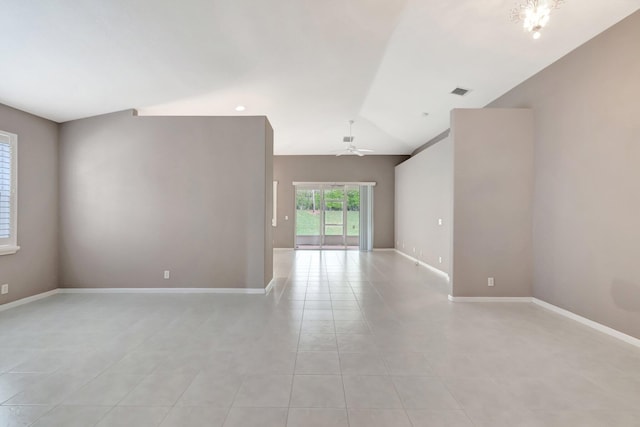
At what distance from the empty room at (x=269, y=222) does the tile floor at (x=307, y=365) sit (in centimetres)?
2

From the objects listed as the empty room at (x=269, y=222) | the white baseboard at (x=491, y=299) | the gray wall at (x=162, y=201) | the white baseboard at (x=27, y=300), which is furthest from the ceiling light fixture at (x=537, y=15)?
the white baseboard at (x=27, y=300)

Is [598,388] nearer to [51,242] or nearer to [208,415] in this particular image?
[208,415]

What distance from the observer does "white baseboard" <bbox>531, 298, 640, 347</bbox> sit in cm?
306

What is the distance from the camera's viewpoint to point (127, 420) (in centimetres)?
191

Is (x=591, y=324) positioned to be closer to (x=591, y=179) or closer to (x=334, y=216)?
(x=591, y=179)

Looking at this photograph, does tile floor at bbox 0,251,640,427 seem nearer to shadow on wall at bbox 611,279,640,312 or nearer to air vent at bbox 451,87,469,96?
shadow on wall at bbox 611,279,640,312

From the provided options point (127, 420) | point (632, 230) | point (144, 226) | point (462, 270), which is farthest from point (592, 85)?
point (144, 226)

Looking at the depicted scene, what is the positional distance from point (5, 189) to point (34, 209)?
0.47 m

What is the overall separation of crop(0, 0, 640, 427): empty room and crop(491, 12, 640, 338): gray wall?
2cm

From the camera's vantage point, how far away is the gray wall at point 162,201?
15.9 ft

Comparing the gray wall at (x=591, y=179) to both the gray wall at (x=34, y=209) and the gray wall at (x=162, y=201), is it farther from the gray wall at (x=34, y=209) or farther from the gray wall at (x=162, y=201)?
the gray wall at (x=34, y=209)

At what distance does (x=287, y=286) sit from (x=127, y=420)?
3520mm

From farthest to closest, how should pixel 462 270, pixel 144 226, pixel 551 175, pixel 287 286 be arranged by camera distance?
→ pixel 287 286 < pixel 144 226 < pixel 462 270 < pixel 551 175

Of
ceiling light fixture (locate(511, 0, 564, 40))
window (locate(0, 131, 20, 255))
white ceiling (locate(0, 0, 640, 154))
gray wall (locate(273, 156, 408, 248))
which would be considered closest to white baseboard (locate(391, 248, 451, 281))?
gray wall (locate(273, 156, 408, 248))
